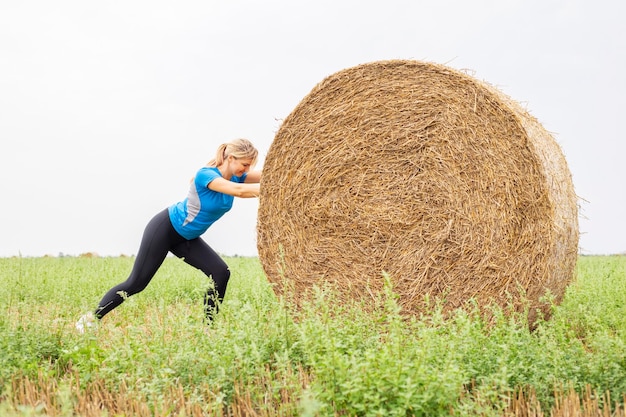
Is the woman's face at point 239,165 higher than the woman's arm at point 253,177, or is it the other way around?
the woman's face at point 239,165

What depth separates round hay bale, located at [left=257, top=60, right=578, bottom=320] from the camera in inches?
216

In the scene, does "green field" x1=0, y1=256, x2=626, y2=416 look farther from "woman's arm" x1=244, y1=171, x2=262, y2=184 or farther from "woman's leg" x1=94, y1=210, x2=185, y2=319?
"woman's arm" x1=244, y1=171, x2=262, y2=184

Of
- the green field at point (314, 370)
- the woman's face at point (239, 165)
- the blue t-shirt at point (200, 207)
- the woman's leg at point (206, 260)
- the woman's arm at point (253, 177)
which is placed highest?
the woman's face at point (239, 165)

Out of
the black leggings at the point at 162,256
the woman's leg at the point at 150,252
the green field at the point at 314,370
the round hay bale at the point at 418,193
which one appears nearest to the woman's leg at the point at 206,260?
the black leggings at the point at 162,256

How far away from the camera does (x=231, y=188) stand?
20.2ft

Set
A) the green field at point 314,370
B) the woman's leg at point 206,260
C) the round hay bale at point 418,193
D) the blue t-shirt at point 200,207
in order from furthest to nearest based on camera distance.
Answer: the woman's leg at point 206,260 → the blue t-shirt at point 200,207 → the round hay bale at point 418,193 → the green field at point 314,370

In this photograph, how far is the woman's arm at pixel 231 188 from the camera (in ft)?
20.1

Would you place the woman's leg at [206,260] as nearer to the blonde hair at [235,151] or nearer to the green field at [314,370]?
the blonde hair at [235,151]

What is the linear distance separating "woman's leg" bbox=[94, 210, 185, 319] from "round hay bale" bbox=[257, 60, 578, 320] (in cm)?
92

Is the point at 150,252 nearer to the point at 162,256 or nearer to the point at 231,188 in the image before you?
the point at 162,256

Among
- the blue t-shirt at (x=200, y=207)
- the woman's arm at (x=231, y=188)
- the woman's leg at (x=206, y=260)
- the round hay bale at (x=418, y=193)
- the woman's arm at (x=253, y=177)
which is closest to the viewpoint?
the round hay bale at (x=418, y=193)

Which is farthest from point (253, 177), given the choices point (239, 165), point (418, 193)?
point (418, 193)

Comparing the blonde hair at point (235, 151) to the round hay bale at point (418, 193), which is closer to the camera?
the round hay bale at point (418, 193)

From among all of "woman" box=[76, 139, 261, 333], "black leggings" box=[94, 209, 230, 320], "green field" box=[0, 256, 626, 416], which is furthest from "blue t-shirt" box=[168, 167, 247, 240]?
"green field" box=[0, 256, 626, 416]
